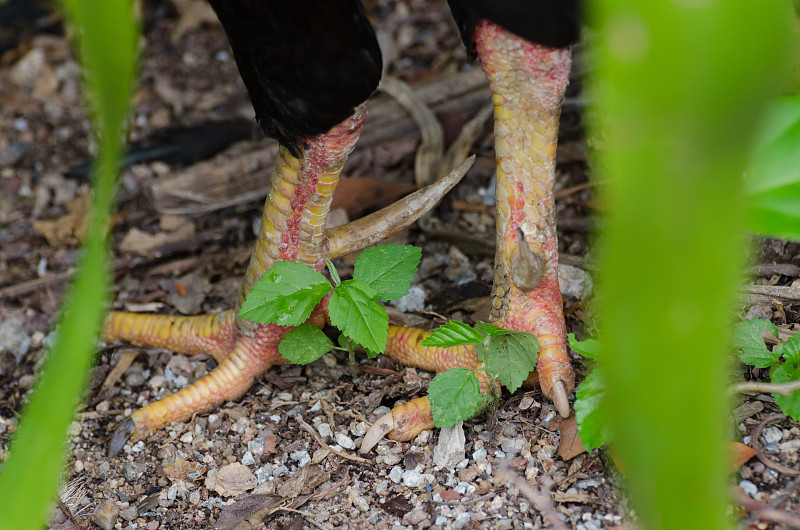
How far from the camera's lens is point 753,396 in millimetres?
1624

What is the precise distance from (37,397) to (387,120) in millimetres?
2348

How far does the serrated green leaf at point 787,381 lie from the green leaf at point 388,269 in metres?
0.81

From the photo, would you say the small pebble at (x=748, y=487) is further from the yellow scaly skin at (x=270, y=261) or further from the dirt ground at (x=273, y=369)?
the yellow scaly skin at (x=270, y=261)

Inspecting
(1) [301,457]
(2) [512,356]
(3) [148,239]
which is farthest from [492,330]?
(3) [148,239]

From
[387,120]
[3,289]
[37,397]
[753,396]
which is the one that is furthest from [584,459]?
[3,289]

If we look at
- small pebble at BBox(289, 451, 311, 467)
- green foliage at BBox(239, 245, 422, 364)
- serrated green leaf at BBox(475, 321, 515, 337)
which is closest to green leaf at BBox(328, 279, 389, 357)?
green foliage at BBox(239, 245, 422, 364)

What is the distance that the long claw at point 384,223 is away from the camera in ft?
6.13

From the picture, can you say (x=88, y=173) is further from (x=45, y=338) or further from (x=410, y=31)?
(x=410, y=31)

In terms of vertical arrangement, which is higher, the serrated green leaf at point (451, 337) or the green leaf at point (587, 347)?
the green leaf at point (587, 347)

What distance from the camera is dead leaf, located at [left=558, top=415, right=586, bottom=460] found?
1572mm

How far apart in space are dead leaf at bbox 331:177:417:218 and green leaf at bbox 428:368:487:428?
1.10 meters

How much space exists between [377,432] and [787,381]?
886mm

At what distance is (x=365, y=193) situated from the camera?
2633 millimetres

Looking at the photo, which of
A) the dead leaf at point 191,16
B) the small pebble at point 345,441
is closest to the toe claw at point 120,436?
the small pebble at point 345,441
